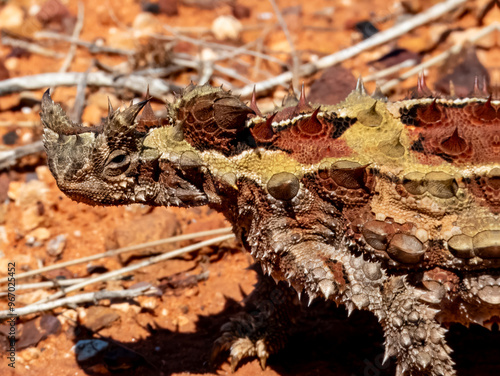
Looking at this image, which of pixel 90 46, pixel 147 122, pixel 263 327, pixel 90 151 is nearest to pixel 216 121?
pixel 147 122

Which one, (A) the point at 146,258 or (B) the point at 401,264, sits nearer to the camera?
(B) the point at 401,264

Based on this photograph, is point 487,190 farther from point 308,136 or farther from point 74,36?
point 74,36

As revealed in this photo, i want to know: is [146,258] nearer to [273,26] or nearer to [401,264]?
[401,264]

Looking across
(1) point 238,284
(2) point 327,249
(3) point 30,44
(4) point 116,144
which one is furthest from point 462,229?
(3) point 30,44

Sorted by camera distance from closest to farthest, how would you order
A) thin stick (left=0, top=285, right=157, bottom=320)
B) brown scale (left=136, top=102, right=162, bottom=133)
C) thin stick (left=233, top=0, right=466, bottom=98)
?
1. brown scale (left=136, top=102, right=162, bottom=133)
2. thin stick (left=0, top=285, right=157, bottom=320)
3. thin stick (left=233, top=0, right=466, bottom=98)

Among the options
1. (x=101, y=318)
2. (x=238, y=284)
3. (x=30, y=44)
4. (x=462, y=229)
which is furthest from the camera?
(x=30, y=44)

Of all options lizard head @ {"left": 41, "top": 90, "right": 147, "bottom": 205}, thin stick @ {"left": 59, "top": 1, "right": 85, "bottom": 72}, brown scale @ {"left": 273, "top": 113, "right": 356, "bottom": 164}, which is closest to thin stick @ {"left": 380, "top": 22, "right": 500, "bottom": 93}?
brown scale @ {"left": 273, "top": 113, "right": 356, "bottom": 164}

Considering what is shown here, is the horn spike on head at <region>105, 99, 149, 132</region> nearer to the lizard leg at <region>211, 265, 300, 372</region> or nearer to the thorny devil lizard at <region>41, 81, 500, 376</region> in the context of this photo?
the thorny devil lizard at <region>41, 81, 500, 376</region>
